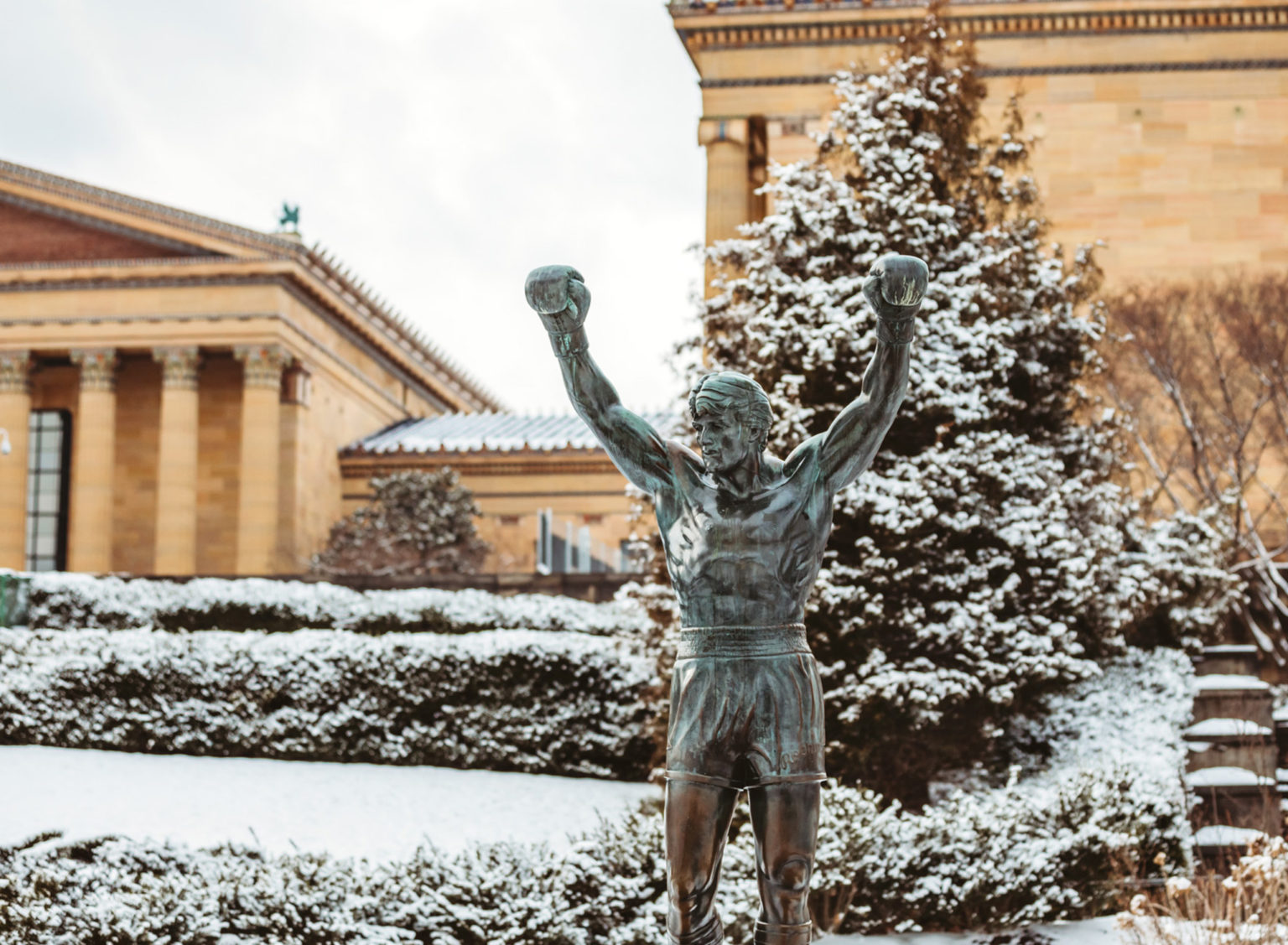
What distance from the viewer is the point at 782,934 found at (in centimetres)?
475

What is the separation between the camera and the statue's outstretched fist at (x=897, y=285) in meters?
4.84

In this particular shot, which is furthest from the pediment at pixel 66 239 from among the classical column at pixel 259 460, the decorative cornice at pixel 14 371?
the classical column at pixel 259 460

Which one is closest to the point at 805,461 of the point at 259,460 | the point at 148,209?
the point at 259,460

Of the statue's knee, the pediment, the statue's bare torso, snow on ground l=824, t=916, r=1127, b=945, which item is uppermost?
the pediment

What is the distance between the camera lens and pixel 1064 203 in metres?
31.8

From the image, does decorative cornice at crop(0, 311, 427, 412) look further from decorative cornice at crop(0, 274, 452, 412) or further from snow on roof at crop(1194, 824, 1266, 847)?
snow on roof at crop(1194, 824, 1266, 847)

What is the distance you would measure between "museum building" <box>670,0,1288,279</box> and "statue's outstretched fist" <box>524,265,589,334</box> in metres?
26.9

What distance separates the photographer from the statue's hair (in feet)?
16.3

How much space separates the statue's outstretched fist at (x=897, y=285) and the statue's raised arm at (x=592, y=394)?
3.13 feet

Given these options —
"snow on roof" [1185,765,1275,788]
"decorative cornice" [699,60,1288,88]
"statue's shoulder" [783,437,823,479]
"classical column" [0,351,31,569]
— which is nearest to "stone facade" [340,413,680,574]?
"classical column" [0,351,31,569]

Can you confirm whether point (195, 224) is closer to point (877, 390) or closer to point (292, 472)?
point (292, 472)

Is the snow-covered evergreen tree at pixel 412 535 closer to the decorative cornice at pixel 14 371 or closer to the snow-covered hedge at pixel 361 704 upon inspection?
the decorative cornice at pixel 14 371

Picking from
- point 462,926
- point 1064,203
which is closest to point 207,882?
point 462,926

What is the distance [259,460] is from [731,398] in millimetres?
36925
